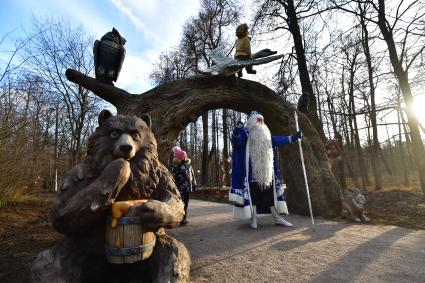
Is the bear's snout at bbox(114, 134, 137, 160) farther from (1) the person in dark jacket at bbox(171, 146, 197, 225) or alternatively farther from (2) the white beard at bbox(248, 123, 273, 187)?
(1) the person in dark jacket at bbox(171, 146, 197, 225)

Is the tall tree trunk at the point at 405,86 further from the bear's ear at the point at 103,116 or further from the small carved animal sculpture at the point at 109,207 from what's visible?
the bear's ear at the point at 103,116

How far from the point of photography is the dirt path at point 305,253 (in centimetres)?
307

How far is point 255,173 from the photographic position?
493 cm

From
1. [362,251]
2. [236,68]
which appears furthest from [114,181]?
[236,68]

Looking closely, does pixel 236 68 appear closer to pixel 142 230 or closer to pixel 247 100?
pixel 247 100

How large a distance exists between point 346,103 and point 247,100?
15040mm

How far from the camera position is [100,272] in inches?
93.4

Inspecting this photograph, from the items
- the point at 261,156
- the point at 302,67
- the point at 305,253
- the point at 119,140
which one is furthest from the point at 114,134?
the point at 302,67

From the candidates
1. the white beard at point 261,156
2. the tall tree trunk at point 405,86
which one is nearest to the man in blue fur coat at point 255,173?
the white beard at point 261,156

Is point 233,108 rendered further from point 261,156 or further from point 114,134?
point 114,134

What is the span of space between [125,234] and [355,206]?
5090 millimetres

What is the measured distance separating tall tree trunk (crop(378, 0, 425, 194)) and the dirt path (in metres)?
4.14

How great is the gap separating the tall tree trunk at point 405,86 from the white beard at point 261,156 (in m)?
5.31

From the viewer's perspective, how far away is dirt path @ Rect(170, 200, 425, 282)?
307 cm
